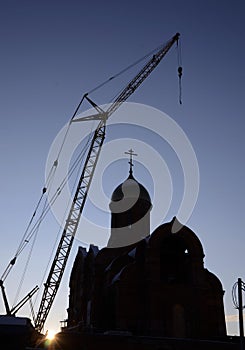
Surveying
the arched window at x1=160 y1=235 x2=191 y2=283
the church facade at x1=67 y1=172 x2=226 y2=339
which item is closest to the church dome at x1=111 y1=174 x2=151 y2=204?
the church facade at x1=67 y1=172 x2=226 y2=339

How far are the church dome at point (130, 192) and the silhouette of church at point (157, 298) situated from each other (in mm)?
5770

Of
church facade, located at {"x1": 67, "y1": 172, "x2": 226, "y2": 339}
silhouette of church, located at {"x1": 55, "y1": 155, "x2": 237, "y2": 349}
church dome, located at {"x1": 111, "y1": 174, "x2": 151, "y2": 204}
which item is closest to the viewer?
silhouette of church, located at {"x1": 55, "y1": 155, "x2": 237, "y2": 349}

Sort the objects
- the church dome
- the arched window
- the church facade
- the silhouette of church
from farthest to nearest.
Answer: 1. the church dome
2. the arched window
3. the church facade
4. the silhouette of church

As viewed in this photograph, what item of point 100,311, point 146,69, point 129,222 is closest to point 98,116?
point 146,69

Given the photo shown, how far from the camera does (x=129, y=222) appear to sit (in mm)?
39188

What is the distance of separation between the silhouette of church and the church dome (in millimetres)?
5770

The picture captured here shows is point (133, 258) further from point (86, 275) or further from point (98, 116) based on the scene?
point (98, 116)

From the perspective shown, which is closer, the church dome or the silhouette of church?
the silhouette of church

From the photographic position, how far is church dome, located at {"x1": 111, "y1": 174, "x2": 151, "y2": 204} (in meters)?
40.2

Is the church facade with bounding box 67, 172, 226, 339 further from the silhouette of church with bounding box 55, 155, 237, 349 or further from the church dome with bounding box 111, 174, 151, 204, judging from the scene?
the church dome with bounding box 111, 174, 151, 204

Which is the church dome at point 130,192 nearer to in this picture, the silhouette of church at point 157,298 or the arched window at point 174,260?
the silhouette of church at point 157,298

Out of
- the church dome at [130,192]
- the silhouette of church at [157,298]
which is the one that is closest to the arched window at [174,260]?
the silhouette of church at [157,298]

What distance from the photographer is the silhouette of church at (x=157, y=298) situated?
25891 millimetres

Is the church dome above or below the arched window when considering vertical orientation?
above
